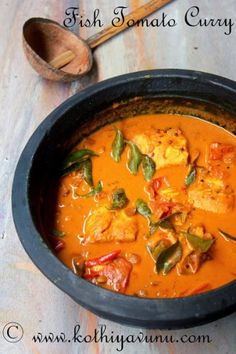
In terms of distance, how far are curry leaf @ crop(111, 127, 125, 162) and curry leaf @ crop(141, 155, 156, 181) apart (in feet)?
0.21

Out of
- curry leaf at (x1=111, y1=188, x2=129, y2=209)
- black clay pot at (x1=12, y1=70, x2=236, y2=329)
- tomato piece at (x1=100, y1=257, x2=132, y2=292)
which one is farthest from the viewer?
curry leaf at (x1=111, y1=188, x2=129, y2=209)

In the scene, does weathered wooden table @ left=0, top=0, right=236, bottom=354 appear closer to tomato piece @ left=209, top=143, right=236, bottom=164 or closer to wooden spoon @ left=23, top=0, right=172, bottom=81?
wooden spoon @ left=23, top=0, right=172, bottom=81

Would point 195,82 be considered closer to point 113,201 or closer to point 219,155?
point 219,155

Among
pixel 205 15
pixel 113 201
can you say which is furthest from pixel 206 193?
pixel 205 15

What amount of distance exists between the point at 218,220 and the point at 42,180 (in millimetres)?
416

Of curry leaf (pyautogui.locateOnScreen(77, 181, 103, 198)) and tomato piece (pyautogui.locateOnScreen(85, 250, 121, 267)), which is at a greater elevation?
curry leaf (pyautogui.locateOnScreen(77, 181, 103, 198))

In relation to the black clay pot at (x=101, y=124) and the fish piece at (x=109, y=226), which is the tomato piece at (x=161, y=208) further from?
the black clay pot at (x=101, y=124)

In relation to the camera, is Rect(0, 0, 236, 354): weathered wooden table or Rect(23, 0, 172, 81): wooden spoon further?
Rect(23, 0, 172, 81): wooden spoon

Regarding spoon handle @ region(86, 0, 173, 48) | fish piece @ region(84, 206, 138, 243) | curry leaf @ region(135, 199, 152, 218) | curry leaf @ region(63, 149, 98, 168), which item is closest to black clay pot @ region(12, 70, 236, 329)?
curry leaf @ region(63, 149, 98, 168)

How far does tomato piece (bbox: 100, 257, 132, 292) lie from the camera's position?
3.93ft

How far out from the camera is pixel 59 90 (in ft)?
5.45

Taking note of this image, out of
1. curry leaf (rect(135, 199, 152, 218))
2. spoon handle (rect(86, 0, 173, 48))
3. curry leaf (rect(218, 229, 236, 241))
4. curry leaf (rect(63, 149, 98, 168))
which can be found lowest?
curry leaf (rect(218, 229, 236, 241))

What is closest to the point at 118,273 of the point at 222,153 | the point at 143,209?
the point at 143,209

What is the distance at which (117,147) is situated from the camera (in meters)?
1.40
